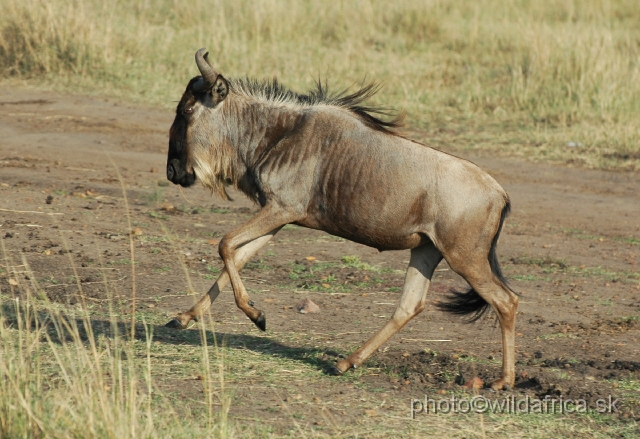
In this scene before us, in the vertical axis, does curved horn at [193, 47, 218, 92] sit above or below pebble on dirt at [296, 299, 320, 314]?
above

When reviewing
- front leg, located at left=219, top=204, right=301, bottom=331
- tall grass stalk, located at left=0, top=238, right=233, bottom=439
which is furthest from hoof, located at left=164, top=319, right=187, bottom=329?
tall grass stalk, located at left=0, top=238, right=233, bottom=439

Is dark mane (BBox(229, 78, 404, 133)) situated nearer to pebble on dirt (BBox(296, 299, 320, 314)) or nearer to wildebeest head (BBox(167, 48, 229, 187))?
wildebeest head (BBox(167, 48, 229, 187))

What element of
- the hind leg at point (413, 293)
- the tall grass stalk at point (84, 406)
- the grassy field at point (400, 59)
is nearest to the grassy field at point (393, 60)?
the grassy field at point (400, 59)

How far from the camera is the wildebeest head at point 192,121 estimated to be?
607 centimetres

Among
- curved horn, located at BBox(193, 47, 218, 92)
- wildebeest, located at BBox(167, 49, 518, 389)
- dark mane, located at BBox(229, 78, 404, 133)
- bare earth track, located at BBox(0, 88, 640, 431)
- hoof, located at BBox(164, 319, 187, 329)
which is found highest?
curved horn, located at BBox(193, 47, 218, 92)

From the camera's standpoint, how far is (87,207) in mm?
9258

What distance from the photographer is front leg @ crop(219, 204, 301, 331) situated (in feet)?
18.7

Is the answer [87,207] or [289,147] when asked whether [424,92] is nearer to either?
[87,207]

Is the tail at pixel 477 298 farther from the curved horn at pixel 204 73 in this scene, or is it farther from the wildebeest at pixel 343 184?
the curved horn at pixel 204 73

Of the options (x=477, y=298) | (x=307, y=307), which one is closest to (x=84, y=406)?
(x=477, y=298)

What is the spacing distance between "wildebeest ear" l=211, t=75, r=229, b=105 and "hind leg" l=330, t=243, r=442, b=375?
151 centimetres

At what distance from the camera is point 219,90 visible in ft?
19.9

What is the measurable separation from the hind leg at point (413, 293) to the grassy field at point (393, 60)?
7671 mm

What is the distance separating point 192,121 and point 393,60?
11010 mm
